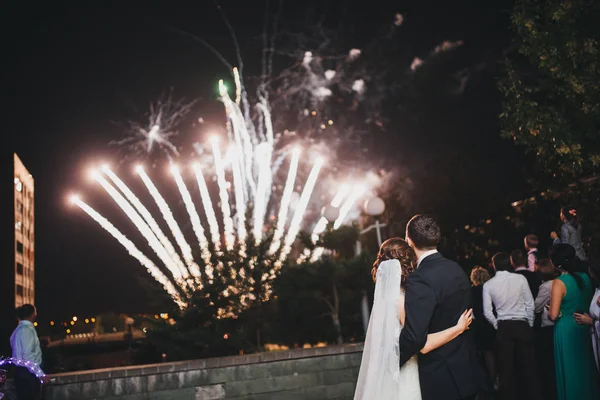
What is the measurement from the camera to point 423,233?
177 inches

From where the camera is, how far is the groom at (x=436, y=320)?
4199 millimetres

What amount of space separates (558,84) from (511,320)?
690 cm

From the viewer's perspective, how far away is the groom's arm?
164 inches

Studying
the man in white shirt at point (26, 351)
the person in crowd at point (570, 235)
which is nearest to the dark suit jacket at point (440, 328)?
the man in white shirt at point (26, 351)

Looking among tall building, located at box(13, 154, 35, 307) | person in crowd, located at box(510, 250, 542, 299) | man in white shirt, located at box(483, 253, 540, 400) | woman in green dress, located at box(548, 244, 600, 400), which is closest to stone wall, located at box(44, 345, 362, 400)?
man in white shirt, located at box(483, 253, 540, 400)

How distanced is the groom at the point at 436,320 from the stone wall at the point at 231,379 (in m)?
4.87

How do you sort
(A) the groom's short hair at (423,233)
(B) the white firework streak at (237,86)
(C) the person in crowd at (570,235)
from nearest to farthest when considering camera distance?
(A) the groom's short hair at (423,233) → (C) the person in crowd at (570,235) → (B) the white firework streak at (237,86)

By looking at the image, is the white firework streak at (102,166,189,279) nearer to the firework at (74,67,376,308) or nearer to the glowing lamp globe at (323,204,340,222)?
the firework at (74,67,376,308)

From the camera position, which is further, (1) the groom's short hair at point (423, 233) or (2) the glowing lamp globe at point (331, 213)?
(2) the glowing lamp globe at point (331, 213)

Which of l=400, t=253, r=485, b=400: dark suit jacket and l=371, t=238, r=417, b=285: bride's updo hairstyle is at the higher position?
l=371, t=238, r=417, b=285: bride's updo hairstyle

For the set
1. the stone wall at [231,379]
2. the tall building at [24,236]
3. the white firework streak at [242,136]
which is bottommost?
the stone wall at [231,379]

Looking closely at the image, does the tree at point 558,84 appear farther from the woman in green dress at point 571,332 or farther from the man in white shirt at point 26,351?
the man in white shirt at point 26,351

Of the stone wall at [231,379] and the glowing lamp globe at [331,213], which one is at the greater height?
the glowing lamp globe at [331,213]

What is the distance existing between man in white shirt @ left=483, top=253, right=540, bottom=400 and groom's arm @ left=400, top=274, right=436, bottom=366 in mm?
4150
